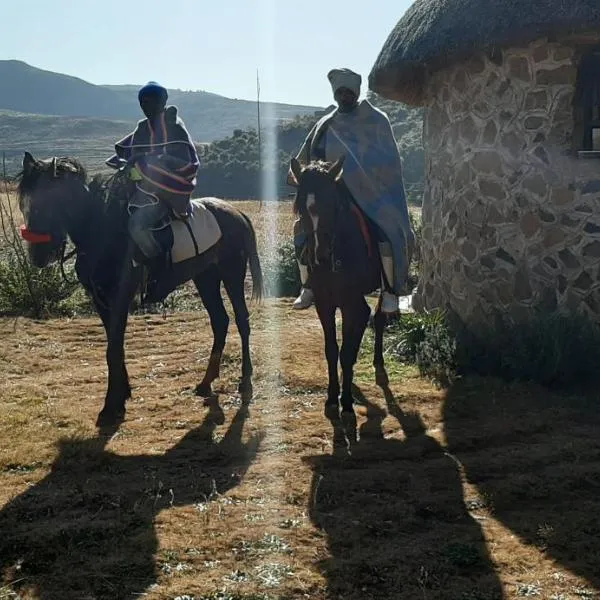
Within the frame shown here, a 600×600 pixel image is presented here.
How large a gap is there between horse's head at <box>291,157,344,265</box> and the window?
8.32ft

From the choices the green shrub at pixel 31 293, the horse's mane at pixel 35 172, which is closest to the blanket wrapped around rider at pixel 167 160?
the horse's mane at pixel 35 172

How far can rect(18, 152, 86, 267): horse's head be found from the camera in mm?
5047

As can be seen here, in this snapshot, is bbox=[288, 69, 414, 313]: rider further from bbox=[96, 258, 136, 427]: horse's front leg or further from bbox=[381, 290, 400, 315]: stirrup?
bbox=[96, 258, 136, 427]: horse's front leg

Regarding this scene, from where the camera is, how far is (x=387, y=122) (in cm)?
582

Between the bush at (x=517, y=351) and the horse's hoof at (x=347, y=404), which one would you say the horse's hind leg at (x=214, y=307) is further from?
the bush at (x=517, y=351)

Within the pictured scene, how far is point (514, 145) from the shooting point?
6504 mm

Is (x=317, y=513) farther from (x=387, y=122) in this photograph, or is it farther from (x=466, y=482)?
(x=387, y=122)

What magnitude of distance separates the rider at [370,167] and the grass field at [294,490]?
3.87 feet

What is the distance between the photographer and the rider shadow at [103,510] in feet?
10.7

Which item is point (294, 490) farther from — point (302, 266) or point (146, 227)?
point (146, 227)

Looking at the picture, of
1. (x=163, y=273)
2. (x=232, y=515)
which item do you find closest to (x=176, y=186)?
(x=163, y=273)

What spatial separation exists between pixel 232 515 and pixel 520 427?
7.96ft

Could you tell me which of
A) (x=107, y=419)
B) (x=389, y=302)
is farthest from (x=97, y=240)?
(x=389, y=302)

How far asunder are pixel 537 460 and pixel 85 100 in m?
189
